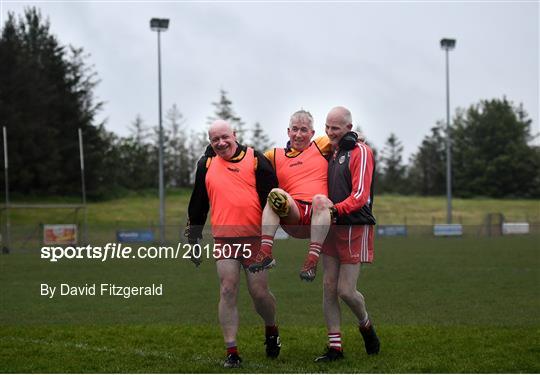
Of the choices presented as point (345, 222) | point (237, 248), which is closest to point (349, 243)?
point (345, 222)

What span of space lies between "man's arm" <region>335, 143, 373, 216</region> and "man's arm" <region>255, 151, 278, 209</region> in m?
0.62

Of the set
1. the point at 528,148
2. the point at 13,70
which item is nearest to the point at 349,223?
the point at 13,70

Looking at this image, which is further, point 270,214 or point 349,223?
point 349,223

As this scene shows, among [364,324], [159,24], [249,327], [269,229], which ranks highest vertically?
[159,24]

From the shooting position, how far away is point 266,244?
237 inches

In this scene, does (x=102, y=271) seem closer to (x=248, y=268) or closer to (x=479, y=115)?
(x=248, y=268)

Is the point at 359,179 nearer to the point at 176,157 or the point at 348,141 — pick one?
the point at 348,141

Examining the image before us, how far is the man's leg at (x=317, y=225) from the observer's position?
19.6 feet

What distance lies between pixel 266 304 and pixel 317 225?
1.09 metres

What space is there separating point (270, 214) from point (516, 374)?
237 cm

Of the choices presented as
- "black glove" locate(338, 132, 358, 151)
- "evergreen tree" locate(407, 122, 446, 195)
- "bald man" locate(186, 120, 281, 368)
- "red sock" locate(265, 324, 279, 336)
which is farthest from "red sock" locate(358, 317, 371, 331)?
"evergreen tree" locate(407, 122, 446, 195)

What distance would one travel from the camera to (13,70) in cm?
5462

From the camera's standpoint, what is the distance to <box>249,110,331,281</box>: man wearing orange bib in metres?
5.97

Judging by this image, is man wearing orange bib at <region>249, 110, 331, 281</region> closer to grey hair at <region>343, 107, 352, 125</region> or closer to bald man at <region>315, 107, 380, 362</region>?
bald man at <region>315, 107, 380, 362</region>
